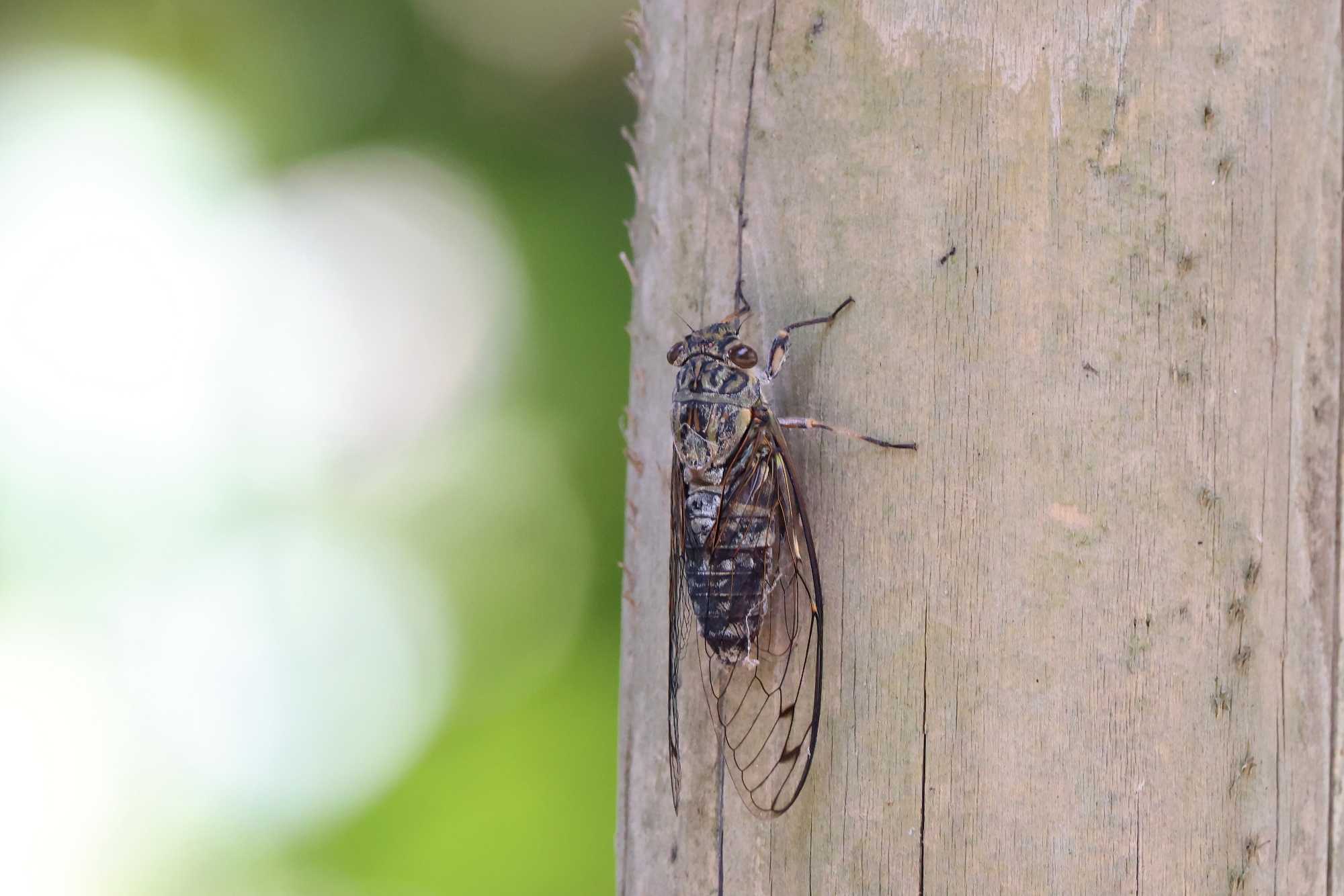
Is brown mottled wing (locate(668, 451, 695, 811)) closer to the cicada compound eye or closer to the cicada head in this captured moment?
the cicada head

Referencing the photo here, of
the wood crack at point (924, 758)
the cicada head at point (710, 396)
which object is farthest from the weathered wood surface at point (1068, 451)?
the cicada head at point (710, 396)

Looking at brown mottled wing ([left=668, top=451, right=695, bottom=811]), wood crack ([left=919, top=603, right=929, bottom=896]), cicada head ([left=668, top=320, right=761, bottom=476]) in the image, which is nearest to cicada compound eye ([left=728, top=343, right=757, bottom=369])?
cicada head ([left=668, top=320, right=761, bottom=476])

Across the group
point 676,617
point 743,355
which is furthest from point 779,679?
point 743,355

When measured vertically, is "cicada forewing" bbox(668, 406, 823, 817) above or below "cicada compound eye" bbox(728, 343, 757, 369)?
below

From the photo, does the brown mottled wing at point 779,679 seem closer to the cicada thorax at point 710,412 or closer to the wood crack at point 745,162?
the cicada thorax at point 710,412

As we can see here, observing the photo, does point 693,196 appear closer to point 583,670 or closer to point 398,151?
point 583,670

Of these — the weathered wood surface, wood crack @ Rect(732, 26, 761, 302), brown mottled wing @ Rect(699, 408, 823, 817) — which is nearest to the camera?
the weathered wood surface

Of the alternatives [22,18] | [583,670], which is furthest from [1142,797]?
[22,18]

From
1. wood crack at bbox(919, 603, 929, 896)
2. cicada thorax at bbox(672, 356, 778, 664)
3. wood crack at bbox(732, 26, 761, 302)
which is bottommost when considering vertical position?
wood crack at bbox(919, 603, 929, 896)

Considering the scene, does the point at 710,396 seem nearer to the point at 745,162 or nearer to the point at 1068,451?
the point at 745,162
